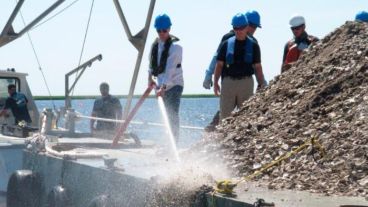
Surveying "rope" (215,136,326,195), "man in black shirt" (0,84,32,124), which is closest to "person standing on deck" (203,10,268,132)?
"rope" (215,136,326,195)

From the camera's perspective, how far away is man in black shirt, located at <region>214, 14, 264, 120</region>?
9219mm

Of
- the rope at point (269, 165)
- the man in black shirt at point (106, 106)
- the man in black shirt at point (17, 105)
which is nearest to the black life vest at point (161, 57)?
the rope at point (269, 165)

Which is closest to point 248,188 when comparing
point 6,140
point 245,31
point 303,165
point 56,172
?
point 303,165

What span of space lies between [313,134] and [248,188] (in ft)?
2.35

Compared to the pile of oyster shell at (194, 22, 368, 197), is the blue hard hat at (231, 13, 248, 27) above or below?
above

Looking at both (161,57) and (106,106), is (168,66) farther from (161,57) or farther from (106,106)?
(106,106)

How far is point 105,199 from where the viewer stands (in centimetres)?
812

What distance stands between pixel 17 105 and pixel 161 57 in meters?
6.59

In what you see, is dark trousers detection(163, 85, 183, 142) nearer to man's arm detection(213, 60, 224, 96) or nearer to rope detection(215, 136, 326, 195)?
man's arm detection(213, 60, 224, 96)

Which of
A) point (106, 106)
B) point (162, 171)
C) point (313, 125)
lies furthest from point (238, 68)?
point (106, 106)

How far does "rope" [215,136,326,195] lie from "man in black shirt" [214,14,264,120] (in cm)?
274

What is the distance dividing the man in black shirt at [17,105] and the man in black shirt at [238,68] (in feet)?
24.5

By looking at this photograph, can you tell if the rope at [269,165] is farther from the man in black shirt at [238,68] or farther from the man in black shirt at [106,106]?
the man in black shirt at [106,106]

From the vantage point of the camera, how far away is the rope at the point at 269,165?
6.19 meters
